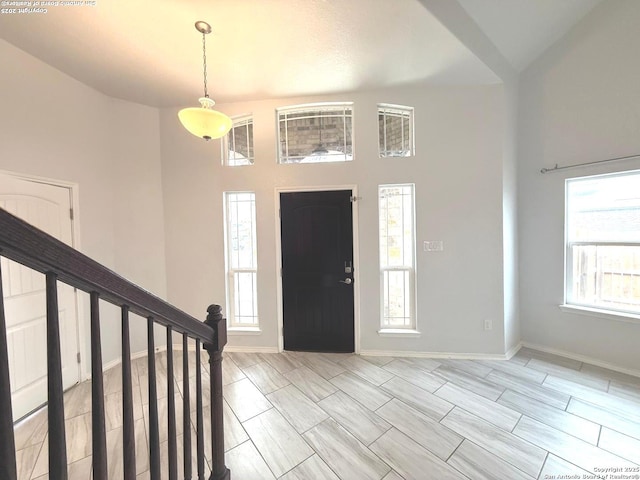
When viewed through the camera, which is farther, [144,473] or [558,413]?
[558,413]

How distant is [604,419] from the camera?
6.62ft

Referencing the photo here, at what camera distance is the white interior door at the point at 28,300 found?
83.0 inches

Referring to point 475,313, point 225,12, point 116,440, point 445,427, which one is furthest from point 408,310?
point 225,12

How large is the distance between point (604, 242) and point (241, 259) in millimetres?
4078

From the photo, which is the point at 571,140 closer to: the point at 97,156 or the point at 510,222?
the point at 510,222

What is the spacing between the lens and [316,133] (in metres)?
3.21

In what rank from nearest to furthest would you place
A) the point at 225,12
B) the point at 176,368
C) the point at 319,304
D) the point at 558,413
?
1. the point at 225,12
2. the point at 558,413
3. the point at 176,368
4. the point at 319,304

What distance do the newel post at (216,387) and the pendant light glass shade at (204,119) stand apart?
1410 millimetres

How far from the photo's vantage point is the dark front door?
3.12 m

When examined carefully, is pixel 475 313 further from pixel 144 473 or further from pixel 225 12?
pixel 225 12

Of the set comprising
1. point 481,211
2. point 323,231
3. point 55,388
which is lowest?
point 55,388

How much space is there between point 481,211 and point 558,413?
1.90 meters

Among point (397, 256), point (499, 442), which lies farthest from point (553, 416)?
point (397, 256)

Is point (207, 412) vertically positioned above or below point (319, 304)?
below
